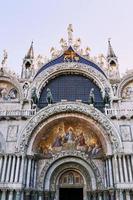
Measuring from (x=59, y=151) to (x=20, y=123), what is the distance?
2922 millimetres

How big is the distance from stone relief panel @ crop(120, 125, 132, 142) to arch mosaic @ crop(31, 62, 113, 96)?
3.86 meters

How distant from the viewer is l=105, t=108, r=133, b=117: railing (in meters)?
14.0

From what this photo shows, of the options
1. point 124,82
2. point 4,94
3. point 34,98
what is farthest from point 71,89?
point 4,94

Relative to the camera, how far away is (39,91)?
16.8m

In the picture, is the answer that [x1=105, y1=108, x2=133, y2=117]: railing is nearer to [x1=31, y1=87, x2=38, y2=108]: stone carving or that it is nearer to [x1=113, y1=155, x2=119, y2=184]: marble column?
[x1=113, y1=155, x2=119, y2=184]: marble column

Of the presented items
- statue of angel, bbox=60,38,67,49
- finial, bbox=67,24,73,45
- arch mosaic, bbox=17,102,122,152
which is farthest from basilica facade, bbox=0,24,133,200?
finial, bbox=67,24,73,45

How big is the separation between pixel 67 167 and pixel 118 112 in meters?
4.62

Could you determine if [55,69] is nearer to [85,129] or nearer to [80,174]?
[85,129]

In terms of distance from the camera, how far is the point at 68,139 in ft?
47.3

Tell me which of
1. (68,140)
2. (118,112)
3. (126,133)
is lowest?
(68,140)

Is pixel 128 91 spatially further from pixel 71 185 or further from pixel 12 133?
pixel 12 133

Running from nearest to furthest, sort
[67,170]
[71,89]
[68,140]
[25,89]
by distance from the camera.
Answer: [67,170] → [68,140] → [25,89] → [71,89]

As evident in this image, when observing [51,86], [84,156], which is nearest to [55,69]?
[51,86]

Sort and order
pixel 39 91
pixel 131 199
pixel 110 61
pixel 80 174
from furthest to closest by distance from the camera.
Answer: pixel 110 61 < pixel 39 91 < pixel 80 174 < pixel 131 199
